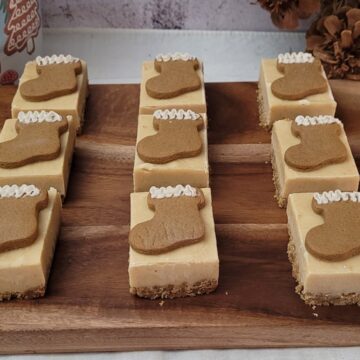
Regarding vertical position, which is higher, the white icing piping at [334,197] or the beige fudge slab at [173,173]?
the white icing piping at [334,197]

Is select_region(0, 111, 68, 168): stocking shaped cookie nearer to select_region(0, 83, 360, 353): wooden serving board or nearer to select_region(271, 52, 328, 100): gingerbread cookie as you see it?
select_region(0, 83, 360, 353): wooden serving board

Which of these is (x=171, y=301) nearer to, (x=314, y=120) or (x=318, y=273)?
(x=318, y=273)

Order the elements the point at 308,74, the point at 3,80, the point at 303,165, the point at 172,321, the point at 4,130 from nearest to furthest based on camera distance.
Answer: the point at 172,321 < the point at 303,165 < the point at 4,130 < the point at 308,74 < the point at 3,80

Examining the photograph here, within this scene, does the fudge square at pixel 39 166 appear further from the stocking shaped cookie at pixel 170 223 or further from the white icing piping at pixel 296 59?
the white icing piping at pixel 296 59

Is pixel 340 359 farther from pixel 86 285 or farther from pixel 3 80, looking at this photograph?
pixel 3 80

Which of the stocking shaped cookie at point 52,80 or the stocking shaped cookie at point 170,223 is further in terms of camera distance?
the stocking shaped cookie at point 52,80

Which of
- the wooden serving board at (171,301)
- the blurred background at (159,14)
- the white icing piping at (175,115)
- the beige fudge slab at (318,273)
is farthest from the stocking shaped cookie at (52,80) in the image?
the beige fudge slab at (318,273)

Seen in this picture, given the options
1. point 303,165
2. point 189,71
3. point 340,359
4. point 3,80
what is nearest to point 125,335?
point 340,359
